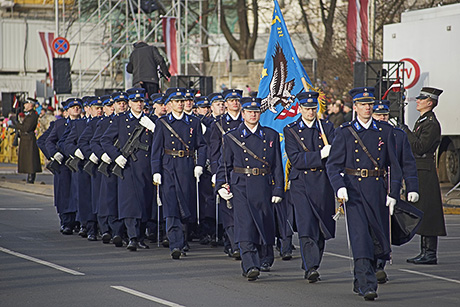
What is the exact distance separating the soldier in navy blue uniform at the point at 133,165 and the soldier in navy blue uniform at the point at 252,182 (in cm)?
245

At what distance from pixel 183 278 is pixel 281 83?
445 cm

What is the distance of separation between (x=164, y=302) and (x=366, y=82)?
1181 centimetres

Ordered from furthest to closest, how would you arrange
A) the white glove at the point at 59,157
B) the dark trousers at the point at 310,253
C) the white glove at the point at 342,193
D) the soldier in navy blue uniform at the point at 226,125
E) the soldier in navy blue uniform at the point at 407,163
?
the white glove at the point at 59,157 → the soldier in navy blue uniform at the point at 226,125 → the dark trousers at the point at 310,253 → the soldier in navy blue uniform at the point at 407,163 → the white glove at the point at 342,193

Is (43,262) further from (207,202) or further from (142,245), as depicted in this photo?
(207,202)

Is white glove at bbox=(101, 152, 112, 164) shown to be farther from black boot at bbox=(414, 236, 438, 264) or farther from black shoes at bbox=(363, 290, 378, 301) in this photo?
black shoes at bbox=(363, 290, 378, 301)

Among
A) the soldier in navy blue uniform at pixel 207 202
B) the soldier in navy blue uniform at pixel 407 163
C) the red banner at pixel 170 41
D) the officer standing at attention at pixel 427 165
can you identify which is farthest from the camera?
the red banner at pixel 170 41

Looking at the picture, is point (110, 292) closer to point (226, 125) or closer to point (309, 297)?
point (309, 297)

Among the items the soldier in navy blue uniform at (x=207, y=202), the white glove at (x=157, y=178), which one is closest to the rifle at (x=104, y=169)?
the soldier in navy blue uniform at (x=207, y=202)

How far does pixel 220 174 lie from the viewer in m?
11.0

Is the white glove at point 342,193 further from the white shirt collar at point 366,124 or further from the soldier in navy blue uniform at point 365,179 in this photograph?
the white shirt collar at point 366,124

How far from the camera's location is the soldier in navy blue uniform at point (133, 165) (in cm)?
1325

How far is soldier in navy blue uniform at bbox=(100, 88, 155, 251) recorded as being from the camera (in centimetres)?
1325

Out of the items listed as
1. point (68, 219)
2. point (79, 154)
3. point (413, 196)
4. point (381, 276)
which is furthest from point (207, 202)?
point (413, 196)

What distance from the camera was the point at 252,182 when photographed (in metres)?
10.8
